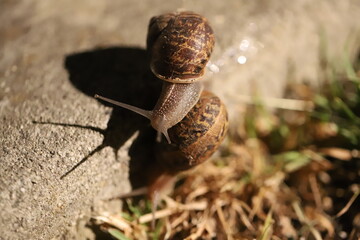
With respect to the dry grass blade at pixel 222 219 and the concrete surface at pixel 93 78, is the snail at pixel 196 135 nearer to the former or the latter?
the concrete surface at pixel 93 78

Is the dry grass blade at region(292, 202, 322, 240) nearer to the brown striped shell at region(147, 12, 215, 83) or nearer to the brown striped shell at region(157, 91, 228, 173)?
the brown striped shell at region(157, 91, 228, 173)

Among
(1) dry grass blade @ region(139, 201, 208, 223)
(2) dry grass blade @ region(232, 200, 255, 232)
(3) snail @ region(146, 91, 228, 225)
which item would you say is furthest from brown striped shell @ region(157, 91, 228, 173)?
(2) dry grass blade @ region(232, 200, 255, 232)

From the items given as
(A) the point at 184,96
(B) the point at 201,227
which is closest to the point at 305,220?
(B) the point at 201,227

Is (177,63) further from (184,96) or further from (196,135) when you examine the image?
(196,135)

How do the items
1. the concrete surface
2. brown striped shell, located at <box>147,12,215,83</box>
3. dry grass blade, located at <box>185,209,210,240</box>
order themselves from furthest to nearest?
dry grass blade, located at <box>185,209,210,240</box>, brown striped shell, located at <box>147,12,215,83</box>, the concrete surface

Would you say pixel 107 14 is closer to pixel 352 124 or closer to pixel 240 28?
pixel 240 28
